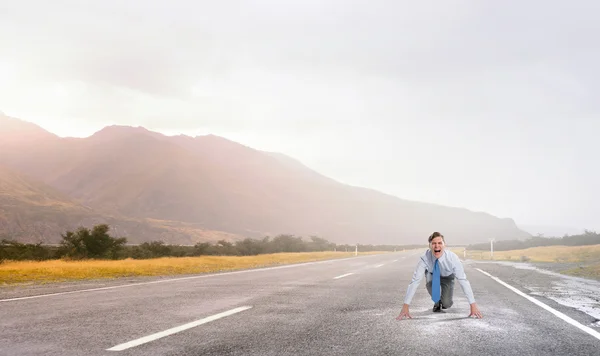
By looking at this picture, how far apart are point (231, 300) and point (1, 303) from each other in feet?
12.6

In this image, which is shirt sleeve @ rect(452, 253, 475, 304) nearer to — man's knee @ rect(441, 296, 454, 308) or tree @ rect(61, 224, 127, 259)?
man's knee @ rect(441, 296, 454, 308)

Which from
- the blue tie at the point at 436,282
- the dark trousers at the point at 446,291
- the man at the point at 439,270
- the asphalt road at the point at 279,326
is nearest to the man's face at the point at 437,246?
the man at the point at 439,270

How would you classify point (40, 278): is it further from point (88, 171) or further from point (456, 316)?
point (88, 171)

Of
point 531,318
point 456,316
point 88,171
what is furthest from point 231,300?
point 88,171

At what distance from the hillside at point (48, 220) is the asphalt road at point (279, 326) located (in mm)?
86773

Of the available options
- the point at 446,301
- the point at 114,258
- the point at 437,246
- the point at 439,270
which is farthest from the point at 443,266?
the point at 114,258

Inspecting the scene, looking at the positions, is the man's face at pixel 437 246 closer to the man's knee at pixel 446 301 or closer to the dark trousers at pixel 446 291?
the dark trousers at pixel 446 291

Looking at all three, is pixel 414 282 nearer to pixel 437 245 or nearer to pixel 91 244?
pixel 437 245

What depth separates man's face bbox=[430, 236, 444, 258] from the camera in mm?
7078

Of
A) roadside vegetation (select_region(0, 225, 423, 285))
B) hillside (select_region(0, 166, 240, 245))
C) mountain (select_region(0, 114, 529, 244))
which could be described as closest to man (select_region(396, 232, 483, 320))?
roadside vegetation (select_region(0, 225, 423, 285))

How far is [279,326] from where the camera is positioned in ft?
19.4

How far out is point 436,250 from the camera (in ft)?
23.4

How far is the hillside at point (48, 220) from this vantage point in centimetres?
9125

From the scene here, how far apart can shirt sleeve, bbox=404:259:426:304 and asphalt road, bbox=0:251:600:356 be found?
0.33 m
